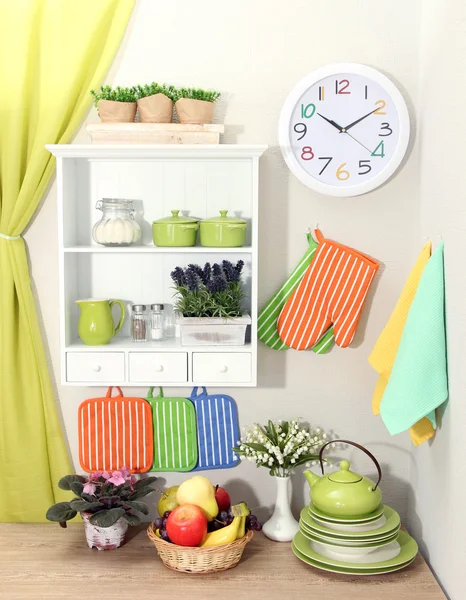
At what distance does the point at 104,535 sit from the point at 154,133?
1089 millimetres

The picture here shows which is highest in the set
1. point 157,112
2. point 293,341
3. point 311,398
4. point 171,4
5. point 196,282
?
point 171,4

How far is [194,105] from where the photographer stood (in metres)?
1.90

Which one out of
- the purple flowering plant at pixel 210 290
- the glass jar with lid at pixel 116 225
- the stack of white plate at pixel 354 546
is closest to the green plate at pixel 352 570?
the stack of white plate at pixel 354 546

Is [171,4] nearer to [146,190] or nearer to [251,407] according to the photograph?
[146,190]

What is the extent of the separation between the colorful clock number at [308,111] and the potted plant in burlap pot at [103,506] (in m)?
1.12

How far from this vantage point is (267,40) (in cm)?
Result: 203

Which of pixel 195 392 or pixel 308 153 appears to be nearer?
pixel 308 153

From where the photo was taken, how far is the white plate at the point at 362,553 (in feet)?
5.93

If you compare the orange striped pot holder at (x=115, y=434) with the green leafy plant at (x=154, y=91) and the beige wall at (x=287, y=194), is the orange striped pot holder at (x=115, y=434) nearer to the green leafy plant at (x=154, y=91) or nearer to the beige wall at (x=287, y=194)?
the beige wall at (x=287, y=194)

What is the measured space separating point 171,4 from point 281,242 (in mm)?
742

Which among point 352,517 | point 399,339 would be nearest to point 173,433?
point 352,517

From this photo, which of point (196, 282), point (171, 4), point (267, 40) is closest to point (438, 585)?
point (196, 282)

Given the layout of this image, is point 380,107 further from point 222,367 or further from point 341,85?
point 222,367

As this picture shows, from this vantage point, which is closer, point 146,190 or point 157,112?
point 157,112
